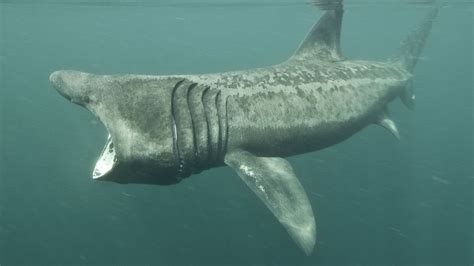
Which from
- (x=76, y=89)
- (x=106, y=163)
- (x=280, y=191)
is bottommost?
(x=280, y=191)

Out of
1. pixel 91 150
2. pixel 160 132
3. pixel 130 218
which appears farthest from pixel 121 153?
pixel 91 150

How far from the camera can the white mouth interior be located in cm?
469

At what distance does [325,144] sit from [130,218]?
32.8ft

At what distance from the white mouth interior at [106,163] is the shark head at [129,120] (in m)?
0.01

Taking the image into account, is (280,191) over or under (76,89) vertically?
under

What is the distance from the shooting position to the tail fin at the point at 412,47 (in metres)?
10.8

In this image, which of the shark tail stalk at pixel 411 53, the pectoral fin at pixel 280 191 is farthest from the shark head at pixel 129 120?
the shark tail stalk at pixel 411 53

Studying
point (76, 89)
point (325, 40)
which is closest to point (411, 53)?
point (325, 40)

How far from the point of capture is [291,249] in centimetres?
1309

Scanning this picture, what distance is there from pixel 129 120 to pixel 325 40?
4481 mm

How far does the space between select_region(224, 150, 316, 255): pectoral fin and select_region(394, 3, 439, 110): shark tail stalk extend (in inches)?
235

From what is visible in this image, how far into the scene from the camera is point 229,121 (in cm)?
530

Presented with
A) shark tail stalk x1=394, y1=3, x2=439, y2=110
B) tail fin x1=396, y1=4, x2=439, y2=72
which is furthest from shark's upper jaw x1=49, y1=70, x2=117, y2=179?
tail fin x1=396, y1=4, x2=439, y2=72

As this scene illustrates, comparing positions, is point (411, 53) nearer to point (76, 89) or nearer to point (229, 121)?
point (229, 121)
